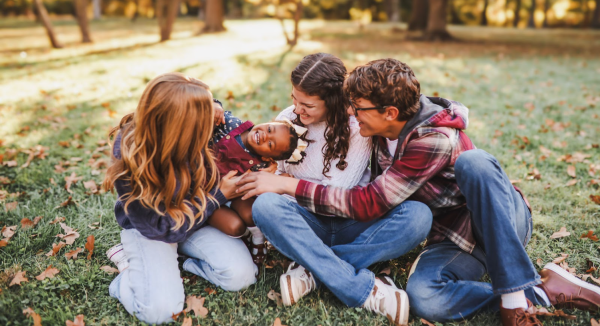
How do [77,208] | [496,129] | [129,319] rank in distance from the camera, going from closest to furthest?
1. [129,319]
2. [77,208]
3. [496,129]

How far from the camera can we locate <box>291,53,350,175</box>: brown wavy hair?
8.43 ft

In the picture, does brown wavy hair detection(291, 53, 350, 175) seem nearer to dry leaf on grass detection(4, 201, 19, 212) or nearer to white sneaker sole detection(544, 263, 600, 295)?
white sneaker sole detection(544, 263, 600, 295)

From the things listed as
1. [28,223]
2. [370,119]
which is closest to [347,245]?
[370,119]

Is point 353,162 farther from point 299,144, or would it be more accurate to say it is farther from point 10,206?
point 10,206

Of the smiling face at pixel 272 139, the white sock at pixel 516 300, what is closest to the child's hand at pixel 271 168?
the smiling face at pixel 272 139

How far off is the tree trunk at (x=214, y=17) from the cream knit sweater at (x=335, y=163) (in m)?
17.4

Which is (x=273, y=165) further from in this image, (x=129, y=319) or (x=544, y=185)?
(x=544, y=185)

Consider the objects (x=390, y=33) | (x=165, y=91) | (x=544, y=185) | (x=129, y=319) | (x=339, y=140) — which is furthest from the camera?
(x=390, y=33)

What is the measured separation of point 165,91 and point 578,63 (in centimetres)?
1253

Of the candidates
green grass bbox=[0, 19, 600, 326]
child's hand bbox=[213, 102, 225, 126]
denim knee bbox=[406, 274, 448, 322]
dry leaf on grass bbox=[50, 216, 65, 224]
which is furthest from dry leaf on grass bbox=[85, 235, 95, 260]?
denim knee bbox=[406, 274, 448, 322]

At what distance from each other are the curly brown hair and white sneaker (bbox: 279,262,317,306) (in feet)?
3.51

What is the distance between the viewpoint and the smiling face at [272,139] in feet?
8.75

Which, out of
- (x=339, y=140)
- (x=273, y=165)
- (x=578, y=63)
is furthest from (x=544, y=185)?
(x=578, y=63)

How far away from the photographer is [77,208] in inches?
131
